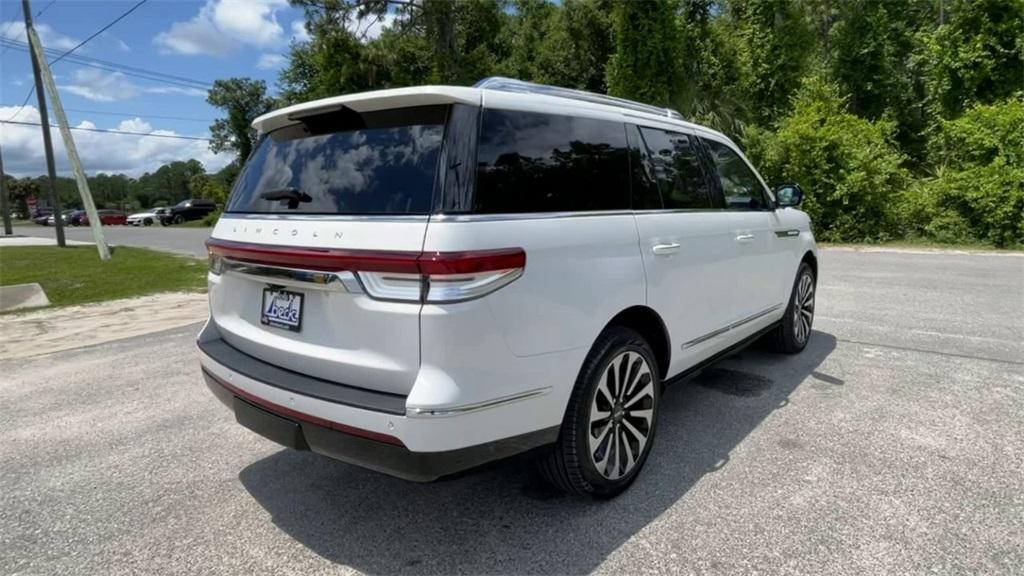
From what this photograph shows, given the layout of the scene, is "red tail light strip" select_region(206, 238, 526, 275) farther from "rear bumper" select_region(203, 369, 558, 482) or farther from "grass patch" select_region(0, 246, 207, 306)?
"grass patch" select_region(0, 246, 207, 306)

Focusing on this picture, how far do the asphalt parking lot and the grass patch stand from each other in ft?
22.1

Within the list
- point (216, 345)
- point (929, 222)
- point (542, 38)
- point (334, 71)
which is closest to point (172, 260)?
point (334, 71)

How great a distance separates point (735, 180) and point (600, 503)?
257 cm

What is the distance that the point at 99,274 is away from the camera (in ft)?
43.2

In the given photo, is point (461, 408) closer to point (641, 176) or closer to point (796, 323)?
point (641, 176)

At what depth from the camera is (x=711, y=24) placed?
75.4ft

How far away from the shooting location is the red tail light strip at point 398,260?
6.79ft

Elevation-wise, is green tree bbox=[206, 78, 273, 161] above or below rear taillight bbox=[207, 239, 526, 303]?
above

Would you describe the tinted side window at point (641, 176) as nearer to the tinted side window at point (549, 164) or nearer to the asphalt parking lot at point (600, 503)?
the tinted side window at point (549, 164)

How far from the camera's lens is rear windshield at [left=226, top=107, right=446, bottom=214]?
2314mm

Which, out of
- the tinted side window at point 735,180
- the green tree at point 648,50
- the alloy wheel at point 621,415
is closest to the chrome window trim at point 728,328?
the alloy wheel at point 621,415

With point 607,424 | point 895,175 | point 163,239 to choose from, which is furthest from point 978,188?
point 163,239

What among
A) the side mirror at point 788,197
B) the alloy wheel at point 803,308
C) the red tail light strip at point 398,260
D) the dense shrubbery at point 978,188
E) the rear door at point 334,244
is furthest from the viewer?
the dense shrubbery at point 978,188

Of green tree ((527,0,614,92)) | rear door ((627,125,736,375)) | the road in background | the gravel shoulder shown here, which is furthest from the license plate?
green tree ((527,0,614,92))
